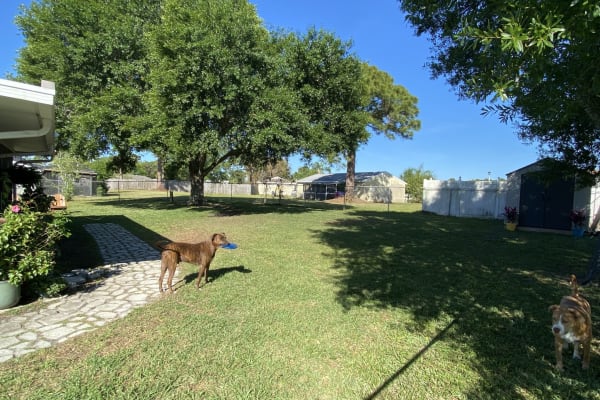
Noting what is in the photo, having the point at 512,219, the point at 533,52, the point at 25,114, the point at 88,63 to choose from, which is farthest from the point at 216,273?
the point at 88,63

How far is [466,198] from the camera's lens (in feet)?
60.0

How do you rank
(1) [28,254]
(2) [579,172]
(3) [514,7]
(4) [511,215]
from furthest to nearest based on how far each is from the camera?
1. (4) [511,215]
2. (2) [579,172]
3. (1) [28,254]
4. (3) [514,7]

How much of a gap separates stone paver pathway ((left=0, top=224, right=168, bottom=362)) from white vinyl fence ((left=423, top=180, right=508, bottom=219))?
1625 cm

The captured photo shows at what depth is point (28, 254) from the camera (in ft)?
12.6

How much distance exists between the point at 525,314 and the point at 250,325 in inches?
131

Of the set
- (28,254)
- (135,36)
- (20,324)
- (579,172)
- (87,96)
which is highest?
(135,36)

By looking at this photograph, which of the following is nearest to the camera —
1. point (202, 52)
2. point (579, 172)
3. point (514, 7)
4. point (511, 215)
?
point (514, 7)

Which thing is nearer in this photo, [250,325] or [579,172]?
[250,325]

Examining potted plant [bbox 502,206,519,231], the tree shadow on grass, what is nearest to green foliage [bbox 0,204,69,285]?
the tree shadow on grass

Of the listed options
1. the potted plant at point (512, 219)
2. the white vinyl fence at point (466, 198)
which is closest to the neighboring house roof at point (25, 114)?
the potted plant at point (512, 219)

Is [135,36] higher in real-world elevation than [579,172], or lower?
higher

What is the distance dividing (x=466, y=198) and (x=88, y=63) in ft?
66.2

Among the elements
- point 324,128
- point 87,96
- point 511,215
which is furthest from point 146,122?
point 511,215

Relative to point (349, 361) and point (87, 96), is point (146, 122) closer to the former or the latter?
point (87, 96)
